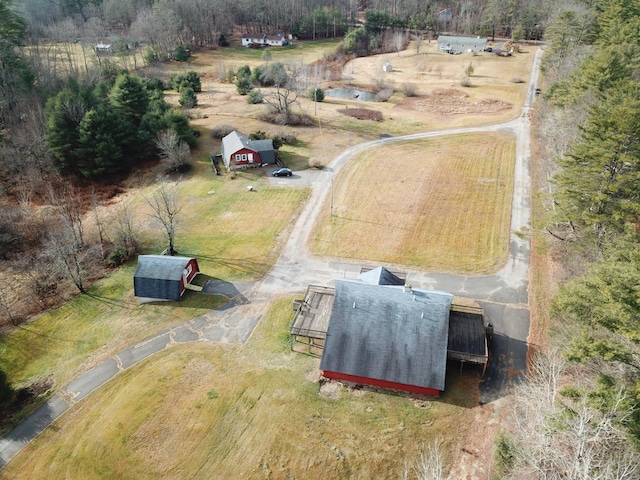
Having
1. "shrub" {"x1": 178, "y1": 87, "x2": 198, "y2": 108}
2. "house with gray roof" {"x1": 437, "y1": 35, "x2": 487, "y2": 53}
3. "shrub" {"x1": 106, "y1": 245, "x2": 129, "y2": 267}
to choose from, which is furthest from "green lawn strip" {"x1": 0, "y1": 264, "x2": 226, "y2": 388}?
"house with gray roof" {"x1": 437, "y1": 35, "x2": 487, "y2": 53}

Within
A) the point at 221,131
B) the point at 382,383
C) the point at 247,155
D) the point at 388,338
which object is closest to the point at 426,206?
the point at 388,338

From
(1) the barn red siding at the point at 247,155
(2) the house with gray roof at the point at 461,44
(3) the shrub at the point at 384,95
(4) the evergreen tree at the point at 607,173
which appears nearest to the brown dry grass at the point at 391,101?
(3) the shrub at the point at 384,95

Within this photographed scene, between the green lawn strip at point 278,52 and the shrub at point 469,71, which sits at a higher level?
the green lawn strip at point 278,52

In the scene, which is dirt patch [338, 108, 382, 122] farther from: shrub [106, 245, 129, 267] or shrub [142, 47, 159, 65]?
shrub [142, 47, 159, 65]

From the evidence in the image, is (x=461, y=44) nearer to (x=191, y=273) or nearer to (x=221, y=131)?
(x=221, y=131)

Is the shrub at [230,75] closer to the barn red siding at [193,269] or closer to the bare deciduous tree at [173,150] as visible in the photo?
the bare deciduous tree at [173,150]

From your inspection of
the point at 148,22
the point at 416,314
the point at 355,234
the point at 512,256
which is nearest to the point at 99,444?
the point at 416,314

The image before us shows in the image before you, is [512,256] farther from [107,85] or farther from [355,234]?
[107,85]
